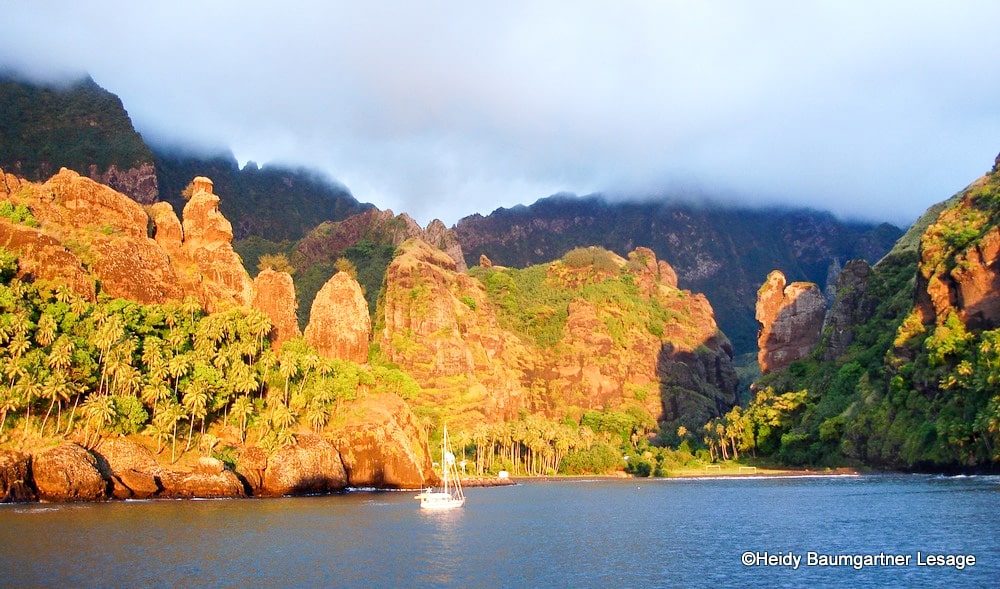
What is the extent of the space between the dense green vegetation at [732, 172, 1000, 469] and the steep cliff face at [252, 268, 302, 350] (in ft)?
316

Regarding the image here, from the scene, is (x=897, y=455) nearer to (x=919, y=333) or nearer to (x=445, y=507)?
(x=919, y=333)

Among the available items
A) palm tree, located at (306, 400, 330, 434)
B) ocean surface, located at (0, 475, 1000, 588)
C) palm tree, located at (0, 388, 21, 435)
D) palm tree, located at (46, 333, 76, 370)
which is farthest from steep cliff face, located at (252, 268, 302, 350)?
ocean surface, located at (0, 475, 1000, 588)

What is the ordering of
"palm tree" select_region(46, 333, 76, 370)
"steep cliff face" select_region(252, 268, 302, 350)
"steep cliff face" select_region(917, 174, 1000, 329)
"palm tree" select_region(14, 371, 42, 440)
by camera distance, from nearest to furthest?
"palm tree" select_region(14, 371, 42, 440) < "palm tree" select_region(46, 333, 76, 370) < "steep cliff face" select_region(917, 174, 1000, 329) < "steep cliff face" select_region(252, 268, 302, 350)

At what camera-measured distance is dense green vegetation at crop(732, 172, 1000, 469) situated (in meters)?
118

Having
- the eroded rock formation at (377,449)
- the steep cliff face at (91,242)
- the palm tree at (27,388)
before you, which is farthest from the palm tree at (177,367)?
the eroded rock formation at (377,449)

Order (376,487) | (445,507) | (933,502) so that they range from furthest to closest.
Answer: (376,487) < (445,507) < (933,502)

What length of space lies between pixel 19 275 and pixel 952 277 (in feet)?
447

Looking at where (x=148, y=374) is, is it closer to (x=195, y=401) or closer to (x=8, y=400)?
(x=195, y=401)

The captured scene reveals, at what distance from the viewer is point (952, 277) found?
136750 millimetres

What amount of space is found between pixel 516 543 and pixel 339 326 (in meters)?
97.0

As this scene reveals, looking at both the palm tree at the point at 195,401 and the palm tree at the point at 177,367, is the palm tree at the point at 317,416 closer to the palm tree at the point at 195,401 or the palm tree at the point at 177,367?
the palm tree at the point at 195,401

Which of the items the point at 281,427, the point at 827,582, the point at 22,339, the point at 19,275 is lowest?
the point at 827,582

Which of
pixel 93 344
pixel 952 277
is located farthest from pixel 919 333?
pixel 93 344

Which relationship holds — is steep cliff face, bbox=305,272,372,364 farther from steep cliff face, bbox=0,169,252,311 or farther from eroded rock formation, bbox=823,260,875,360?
eroded rock formation, bbox=823,260,875,360
